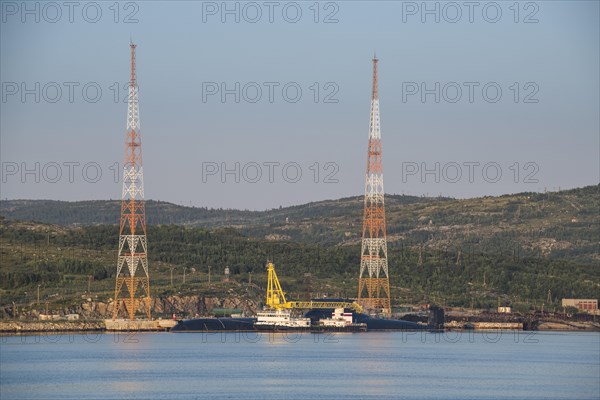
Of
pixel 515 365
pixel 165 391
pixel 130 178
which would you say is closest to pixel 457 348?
pixel 515 365

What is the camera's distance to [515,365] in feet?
493

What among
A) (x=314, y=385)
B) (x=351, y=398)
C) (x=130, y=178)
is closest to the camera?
(x=351, y=398)

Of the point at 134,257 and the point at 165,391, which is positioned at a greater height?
the point at 134,257

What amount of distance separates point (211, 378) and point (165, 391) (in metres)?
11.5

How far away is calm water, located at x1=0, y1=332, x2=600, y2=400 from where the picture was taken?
119 meters

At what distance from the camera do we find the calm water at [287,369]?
119 metres

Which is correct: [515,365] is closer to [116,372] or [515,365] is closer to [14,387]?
[116,372]

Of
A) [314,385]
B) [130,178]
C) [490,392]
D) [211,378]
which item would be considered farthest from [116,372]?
[130,178]

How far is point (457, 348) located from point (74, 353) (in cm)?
4979

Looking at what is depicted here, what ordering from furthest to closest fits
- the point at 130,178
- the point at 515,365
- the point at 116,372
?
the point at 130,178
the point at 515,365
the point at 116,372

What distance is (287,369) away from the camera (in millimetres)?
140250

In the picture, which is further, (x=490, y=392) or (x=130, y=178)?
(x=130, y=178)

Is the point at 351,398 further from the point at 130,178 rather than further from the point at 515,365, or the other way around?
the point at 130,178

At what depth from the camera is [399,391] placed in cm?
12112
